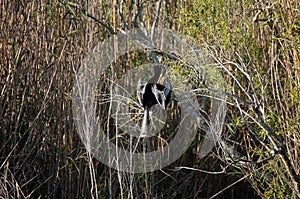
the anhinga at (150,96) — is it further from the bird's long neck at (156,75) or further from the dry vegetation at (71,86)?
the dry vegetation at (71,86)

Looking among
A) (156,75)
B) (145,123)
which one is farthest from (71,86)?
(145,123)

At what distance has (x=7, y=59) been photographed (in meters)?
2.83

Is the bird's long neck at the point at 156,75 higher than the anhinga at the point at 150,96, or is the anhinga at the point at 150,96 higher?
the bird's long neck at the point at 156,75

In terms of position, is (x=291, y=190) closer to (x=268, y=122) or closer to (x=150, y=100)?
(x=268, y=122)

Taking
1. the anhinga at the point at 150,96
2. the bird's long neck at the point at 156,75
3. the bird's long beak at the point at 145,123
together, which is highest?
the bird's long neck at the point at 156,75

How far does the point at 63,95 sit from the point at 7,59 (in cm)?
35

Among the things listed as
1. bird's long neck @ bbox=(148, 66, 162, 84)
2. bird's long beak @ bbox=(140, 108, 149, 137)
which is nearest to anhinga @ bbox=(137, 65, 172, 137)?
bird's long beak @ bbox=(140, 108, 149, 137)

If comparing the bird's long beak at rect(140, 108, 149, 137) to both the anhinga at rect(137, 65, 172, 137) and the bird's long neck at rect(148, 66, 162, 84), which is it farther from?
the bird's long neck at rect(148, 66, 162, 84)

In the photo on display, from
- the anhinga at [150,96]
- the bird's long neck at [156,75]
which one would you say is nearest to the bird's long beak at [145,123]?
the anhinga at [150,96]

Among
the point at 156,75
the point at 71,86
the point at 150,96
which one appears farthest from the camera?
the point at 71,86

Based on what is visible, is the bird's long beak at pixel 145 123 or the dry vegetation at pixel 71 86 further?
the dry vegetation at pixel 71 86

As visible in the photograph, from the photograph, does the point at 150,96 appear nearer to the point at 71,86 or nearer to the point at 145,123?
→ the point at 145,123

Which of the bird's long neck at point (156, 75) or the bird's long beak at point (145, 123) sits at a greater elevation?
the bird's long neck at point (156, 75)

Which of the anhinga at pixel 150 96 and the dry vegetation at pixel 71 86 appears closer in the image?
the anhinga at pixel 150 96
